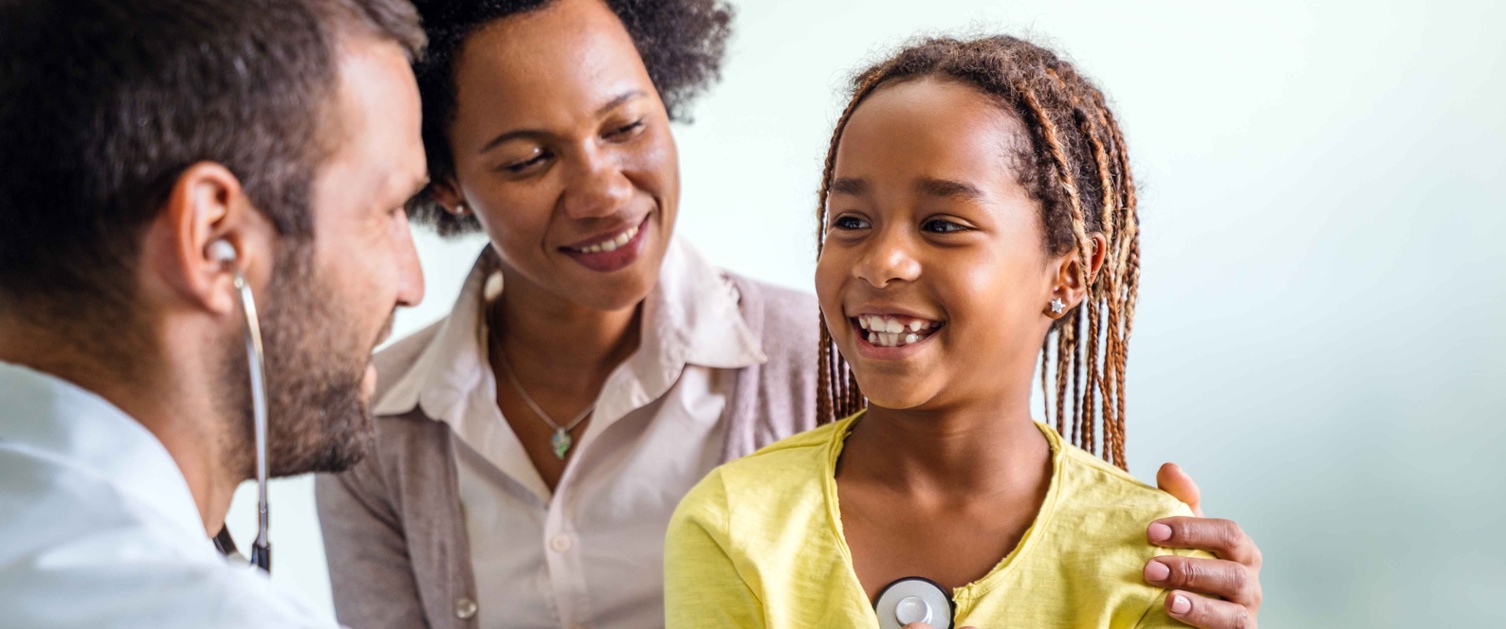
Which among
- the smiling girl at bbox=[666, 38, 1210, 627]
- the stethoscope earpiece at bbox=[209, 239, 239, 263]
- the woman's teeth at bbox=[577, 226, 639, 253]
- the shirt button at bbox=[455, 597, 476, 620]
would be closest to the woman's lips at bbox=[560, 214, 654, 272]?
the woman's teeth at bbox=[577, 226, 639, 253]

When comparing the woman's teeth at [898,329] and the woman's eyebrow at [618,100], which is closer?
the woman's teeth at [898,329]

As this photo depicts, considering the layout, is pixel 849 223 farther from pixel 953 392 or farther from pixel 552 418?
pixel 552 418

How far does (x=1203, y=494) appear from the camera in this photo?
7.82 feet

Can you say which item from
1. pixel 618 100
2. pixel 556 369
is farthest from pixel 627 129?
pixel 556 369

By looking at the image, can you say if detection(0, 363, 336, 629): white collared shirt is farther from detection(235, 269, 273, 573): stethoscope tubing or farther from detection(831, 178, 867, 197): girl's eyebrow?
detection(831, 178, 867, 197): girl's eyebrow

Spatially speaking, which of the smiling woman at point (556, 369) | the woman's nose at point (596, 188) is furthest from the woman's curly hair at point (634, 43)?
the woman's nose at point (596, 188)

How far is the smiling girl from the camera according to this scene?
131 cm

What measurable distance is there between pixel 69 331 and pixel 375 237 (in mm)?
276

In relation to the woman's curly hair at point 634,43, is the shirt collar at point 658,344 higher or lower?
lower

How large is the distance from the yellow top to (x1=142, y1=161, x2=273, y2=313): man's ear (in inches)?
21.4

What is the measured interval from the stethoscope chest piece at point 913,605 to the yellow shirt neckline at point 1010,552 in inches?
0.5

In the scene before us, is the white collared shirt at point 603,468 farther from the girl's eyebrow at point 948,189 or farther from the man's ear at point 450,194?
the girl's eyebrow at point 948,189

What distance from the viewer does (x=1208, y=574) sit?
1.29m

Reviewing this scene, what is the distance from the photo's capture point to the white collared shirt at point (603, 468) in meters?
1.79
